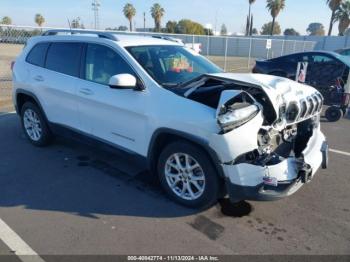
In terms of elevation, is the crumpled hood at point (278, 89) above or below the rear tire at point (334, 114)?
above

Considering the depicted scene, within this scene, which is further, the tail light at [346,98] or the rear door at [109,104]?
the tail light at [346,98]

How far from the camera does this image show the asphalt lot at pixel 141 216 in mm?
3090

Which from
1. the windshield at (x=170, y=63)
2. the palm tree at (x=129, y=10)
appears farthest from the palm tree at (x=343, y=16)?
the windshield at (x=170, y=63)

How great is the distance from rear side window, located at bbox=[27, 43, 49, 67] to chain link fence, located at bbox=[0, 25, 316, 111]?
11.9 feet

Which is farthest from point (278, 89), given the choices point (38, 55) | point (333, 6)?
point (333, 6)

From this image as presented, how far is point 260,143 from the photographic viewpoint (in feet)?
10.8

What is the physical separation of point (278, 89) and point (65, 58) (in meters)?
3.11

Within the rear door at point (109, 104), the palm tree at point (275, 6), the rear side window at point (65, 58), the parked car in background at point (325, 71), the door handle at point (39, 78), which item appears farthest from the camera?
the palm tree at point (275, 6)

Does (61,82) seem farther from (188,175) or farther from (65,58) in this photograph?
(188,175)

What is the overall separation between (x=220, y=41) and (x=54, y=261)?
41.0m

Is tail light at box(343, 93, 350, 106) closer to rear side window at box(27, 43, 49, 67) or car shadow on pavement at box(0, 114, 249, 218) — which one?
car shadow on pavement at box(0, 114, 249, 218)

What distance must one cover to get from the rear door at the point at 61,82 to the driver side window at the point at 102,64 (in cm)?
23

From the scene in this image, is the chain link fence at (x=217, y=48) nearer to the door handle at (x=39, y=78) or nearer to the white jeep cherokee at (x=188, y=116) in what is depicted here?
the door handle at (x=39, y=78)

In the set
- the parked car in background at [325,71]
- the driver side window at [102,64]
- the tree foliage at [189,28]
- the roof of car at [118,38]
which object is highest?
the tree foliage at [189,28]
